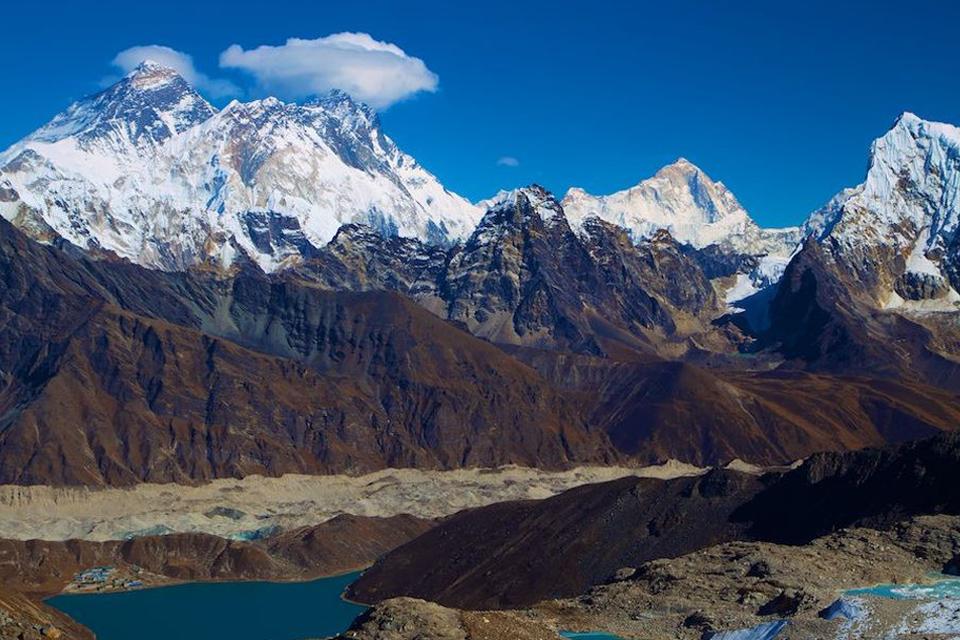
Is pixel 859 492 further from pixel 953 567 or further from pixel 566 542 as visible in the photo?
pixel 953 567

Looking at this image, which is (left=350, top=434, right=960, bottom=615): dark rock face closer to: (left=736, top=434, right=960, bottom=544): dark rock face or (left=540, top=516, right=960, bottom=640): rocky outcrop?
(left=736, top=434, right=960, bottom=544): dark rock face

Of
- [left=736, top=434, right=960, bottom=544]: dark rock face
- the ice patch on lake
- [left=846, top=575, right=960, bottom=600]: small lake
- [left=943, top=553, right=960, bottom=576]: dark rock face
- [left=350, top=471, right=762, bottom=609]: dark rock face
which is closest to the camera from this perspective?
the ice patch on lake

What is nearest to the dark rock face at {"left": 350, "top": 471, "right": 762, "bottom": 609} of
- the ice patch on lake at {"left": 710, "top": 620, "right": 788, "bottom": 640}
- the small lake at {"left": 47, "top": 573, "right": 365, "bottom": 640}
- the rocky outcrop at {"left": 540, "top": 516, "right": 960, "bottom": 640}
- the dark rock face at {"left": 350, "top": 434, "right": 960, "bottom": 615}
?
the dark rock face at {"left": 350, "top": 434, "right": 960, "bottom": 615}

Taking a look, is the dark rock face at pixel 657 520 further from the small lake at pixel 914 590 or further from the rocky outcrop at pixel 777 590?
the small lake at pixel 914 590

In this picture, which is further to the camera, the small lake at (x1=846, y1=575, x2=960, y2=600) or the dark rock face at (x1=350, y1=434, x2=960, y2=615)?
the dark rock face at (x1=350, y1=434, x2=960, y2=615)

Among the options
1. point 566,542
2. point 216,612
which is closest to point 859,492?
point 566,542

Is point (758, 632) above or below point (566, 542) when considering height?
below
